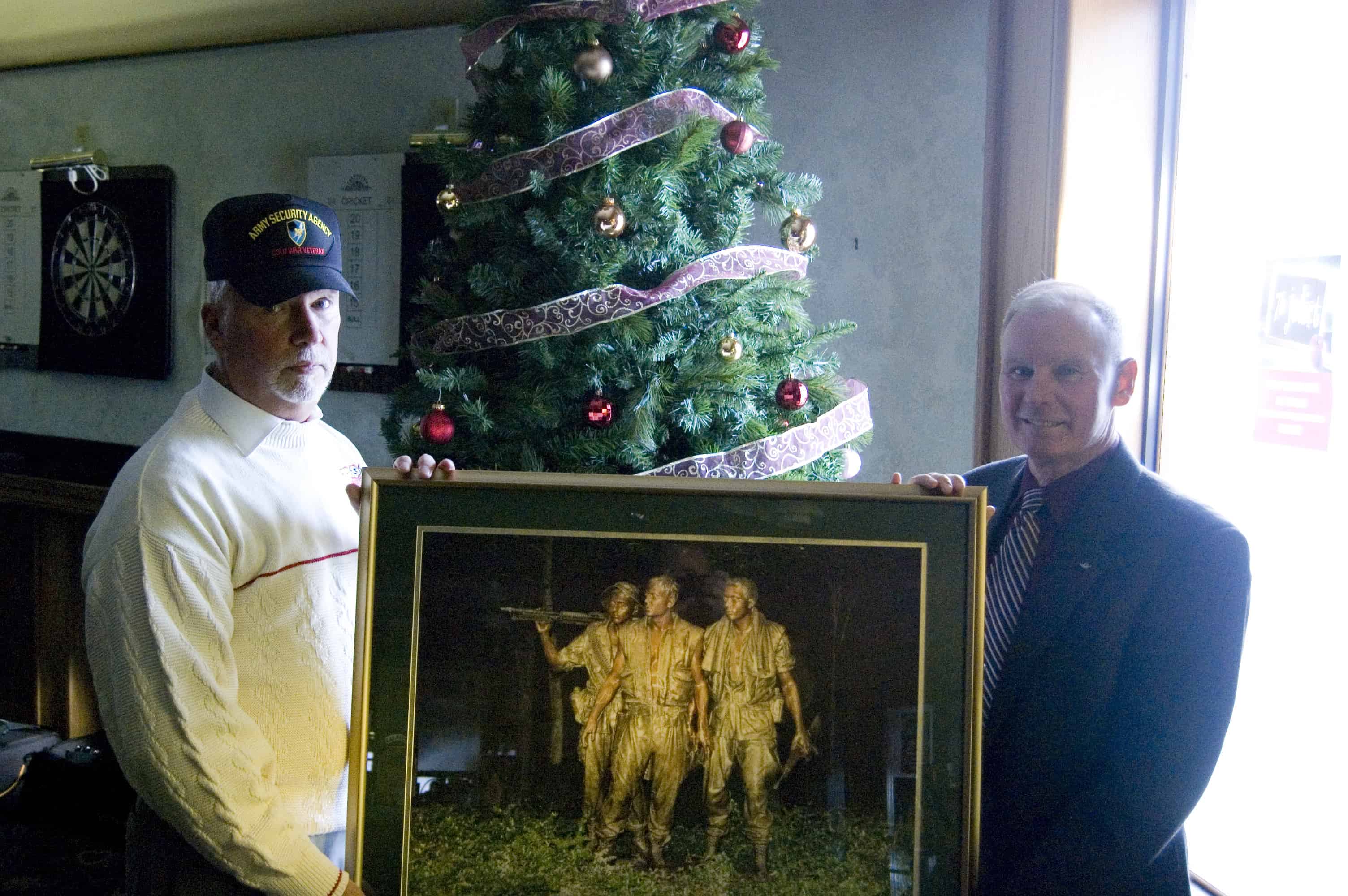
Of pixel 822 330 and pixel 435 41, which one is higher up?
pixel 435 41

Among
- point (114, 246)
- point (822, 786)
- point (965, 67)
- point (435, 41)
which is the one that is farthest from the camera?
point (114, 246)

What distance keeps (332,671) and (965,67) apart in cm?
228

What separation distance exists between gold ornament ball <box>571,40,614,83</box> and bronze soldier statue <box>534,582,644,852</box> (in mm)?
1078

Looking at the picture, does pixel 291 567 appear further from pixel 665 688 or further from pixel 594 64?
pixel 594 64

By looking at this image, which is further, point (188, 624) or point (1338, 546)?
point (1338, 546)

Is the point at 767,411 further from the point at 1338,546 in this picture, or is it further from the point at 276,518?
the point at 1338,546

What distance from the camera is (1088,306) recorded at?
1.50 meters

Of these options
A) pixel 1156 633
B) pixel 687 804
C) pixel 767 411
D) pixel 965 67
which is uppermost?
pixel 965 67

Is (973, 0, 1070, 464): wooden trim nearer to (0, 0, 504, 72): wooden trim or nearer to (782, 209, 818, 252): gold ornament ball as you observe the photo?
(782, 209, 818, 252): gold ornament ball

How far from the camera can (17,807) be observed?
144 inches

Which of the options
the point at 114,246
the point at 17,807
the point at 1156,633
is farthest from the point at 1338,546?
the point at 114,246

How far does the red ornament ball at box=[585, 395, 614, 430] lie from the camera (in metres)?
1.93

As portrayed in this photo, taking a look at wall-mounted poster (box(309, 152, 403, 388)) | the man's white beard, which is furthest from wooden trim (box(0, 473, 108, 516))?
the man's white beard

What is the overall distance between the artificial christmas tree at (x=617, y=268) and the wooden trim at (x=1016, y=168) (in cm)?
69
